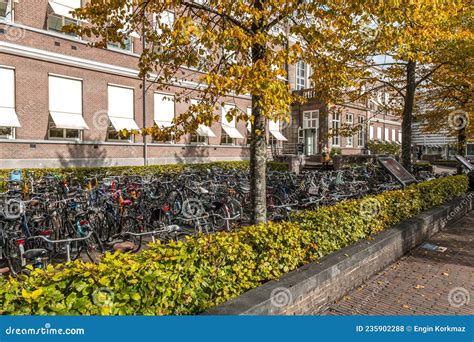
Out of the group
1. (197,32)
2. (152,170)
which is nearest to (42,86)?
(152,170)

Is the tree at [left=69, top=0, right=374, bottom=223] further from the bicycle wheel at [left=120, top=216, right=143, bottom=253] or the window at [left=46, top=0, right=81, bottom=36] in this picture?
the window at [left=46, top=0, right=81, bottom=36]

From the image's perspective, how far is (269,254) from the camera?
4449mm

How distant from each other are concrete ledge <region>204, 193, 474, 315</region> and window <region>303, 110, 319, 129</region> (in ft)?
83.9

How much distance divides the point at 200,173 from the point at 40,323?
12.0 meters

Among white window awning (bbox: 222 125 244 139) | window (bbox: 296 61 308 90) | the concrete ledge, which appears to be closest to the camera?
the concrete ledge

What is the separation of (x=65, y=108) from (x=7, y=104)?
250 centimetres

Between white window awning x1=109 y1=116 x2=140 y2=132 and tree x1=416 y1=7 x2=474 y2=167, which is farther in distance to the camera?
white window awning x1=109 y1=116 x2=140 y2=132

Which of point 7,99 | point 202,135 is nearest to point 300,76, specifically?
point 202,135

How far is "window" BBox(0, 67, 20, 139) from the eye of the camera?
1555 centimetres

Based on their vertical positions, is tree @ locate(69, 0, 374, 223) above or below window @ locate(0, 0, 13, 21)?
below

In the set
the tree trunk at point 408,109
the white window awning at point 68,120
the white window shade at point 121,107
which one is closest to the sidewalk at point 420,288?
the tree trunk at point 408,109

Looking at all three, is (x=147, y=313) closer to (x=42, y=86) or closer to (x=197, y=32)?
(x=197, y=32)

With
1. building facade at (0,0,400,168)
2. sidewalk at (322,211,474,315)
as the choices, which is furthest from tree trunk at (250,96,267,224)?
building facade at (0,0,400,168)

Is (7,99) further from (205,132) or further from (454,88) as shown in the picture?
(454,88)
